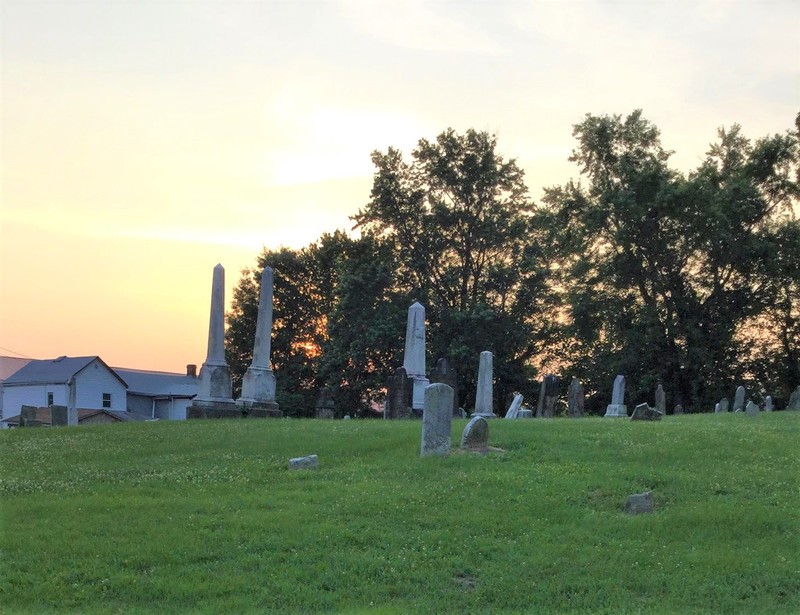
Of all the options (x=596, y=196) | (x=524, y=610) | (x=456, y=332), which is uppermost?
(x=596, y=196)

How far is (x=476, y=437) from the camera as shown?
1376 cm

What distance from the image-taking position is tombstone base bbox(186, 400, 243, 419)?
73.0 feet

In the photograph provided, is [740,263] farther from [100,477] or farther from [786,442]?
[100,477]

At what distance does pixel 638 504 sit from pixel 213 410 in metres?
15.0

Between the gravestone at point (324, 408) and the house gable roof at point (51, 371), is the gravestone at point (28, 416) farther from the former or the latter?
the house gable roof at point (51, 371)

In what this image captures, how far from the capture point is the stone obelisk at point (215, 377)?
73.6 feet

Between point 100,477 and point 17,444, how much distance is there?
18.8 ft

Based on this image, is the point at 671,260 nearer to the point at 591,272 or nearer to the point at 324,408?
the point at 591,272

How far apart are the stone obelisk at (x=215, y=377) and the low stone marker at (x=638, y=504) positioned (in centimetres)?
1483

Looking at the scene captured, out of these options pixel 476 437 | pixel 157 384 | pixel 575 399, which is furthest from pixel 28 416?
pixel 157 384

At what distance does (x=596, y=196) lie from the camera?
4272 centimetres

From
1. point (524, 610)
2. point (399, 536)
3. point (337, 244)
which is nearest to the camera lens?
point (524, 610)

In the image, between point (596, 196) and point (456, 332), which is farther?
point (596, 196)

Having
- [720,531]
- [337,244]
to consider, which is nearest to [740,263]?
[337,244]
